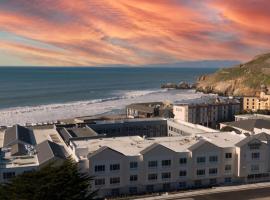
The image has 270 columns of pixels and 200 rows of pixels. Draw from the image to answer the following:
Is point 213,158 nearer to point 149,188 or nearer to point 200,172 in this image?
point 200,172

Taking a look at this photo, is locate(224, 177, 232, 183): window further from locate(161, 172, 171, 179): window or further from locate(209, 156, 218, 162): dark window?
locate(161, 172, 171, 179): window

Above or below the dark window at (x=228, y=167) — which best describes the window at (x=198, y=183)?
below

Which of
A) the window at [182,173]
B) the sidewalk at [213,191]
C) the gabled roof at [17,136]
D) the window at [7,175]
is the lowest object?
the sidewalk at [213,191]

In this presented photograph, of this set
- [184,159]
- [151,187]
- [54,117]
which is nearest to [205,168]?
[184,159]

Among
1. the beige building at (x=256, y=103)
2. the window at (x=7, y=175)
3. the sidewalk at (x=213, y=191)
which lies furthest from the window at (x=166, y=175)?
the beige building at (x=256, y=103)

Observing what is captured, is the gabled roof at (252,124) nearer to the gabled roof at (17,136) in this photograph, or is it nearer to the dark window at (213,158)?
the dark window at (213,158)

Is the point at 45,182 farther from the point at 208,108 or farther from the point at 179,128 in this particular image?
the point at 208,108

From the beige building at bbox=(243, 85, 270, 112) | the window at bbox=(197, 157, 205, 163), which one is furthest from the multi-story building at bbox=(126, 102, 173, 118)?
the window at bbox=(197, 157, 205, 163)
